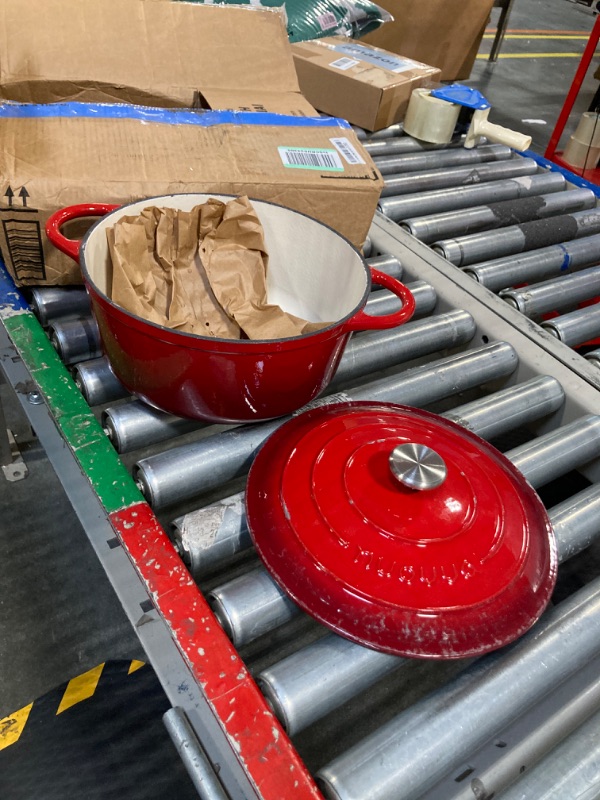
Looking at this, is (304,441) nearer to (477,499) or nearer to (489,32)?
(477,499)

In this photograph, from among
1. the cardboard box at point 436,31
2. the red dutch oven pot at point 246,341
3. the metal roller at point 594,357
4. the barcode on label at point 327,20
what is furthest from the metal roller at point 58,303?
the cardboard box at point 436,31

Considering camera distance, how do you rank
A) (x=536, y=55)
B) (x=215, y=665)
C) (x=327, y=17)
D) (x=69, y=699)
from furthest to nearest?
1. (x=536, y=55)
2. (x=327, y=17)
3. (x=69, y=699)
4. (x=215, y=665)

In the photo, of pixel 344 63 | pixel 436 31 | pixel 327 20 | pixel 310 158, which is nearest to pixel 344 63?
pixel 344 63

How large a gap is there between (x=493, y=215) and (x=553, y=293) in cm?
27

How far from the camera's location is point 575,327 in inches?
45.3

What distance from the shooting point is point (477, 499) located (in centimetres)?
66

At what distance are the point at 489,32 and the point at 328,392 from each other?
507 centimetres

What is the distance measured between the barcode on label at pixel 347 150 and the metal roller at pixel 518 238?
331 millimetres

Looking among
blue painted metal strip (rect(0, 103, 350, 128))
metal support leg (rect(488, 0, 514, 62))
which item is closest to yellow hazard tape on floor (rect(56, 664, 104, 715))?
blue painted metal strip (rect(0, 103, 350, 128))

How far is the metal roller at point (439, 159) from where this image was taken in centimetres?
151

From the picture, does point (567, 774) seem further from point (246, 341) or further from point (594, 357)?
point (594, 357)

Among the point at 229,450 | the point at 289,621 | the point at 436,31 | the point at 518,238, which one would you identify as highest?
the point at 436,31

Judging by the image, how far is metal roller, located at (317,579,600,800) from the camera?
0.55 meters

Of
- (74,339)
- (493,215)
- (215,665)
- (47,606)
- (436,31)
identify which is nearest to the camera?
(215,665)
